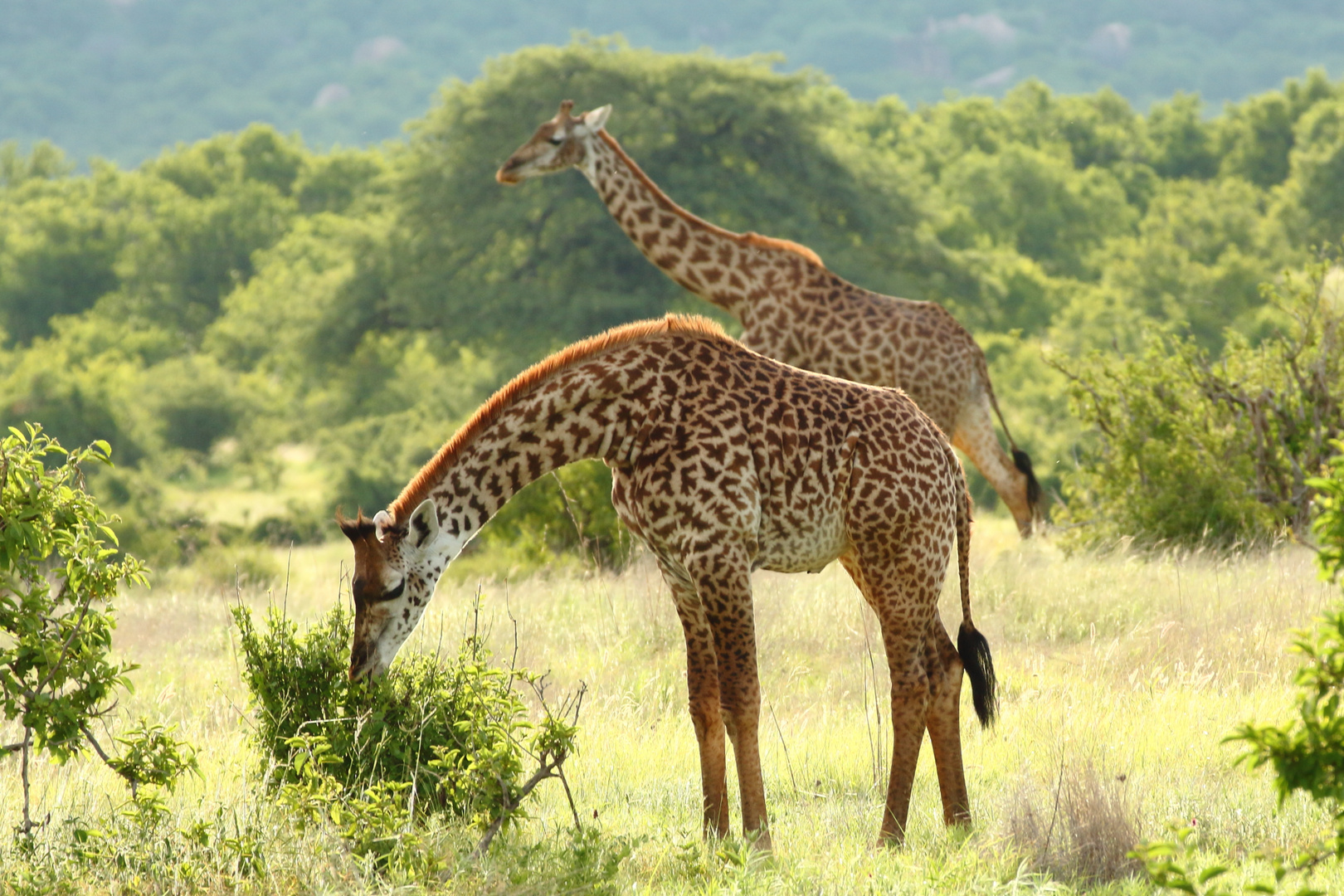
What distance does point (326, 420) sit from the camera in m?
34.7

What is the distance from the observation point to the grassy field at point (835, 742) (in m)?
4.49

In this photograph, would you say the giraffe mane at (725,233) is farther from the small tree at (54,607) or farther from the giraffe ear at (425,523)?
the small tree at (54,607)

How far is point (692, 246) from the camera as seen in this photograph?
9594 mm

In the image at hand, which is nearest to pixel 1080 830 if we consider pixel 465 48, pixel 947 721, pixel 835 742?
pixel 947 721

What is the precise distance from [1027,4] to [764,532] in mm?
194501

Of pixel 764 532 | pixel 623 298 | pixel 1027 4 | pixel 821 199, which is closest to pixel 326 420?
pixel 623 298

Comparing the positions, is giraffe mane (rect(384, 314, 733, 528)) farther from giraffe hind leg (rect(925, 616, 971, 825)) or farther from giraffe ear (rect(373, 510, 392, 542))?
giraffe hind leg (rect(925, 616, 971, 825))

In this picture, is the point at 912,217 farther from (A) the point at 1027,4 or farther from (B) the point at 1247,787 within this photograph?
(A) the point at 1027,4

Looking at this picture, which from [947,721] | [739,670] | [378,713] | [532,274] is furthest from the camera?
[532,274]

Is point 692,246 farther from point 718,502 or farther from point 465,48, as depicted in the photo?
point 465,48

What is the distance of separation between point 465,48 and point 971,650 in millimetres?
179931

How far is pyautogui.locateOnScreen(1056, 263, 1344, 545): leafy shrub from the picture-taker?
10.3m

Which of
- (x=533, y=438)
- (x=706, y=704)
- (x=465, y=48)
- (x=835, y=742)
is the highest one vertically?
(x=465, y=48)

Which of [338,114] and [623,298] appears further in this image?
[338,114]
